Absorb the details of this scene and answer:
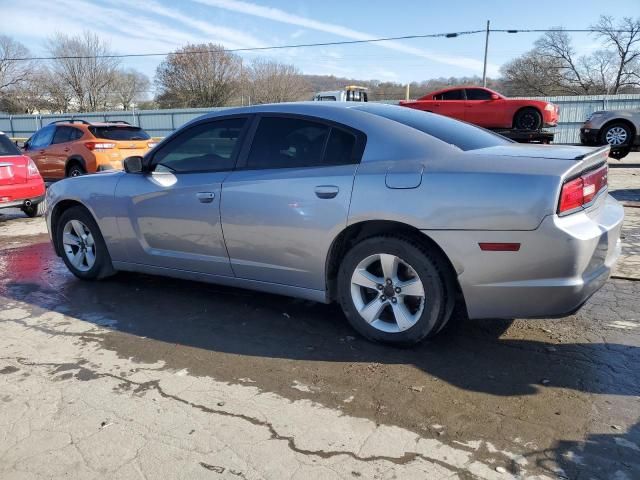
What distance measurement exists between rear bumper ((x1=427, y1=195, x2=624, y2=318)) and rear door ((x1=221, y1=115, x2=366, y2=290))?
2.46 feet

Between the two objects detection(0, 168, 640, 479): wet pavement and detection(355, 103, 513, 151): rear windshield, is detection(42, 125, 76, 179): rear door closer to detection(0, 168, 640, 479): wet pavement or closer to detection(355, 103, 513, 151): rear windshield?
detection(0, 168, 640, 479): wet pavement

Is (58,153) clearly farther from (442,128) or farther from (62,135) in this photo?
(442,128)

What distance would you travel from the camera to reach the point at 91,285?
5.14 metres

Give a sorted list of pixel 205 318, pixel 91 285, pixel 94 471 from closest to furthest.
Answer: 1. pixel 94 471
2. pixel 205 318
3. pixel 91 285

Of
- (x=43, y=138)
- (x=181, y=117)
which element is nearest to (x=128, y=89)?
(x=181, y=117)

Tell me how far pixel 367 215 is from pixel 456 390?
118 centimetres

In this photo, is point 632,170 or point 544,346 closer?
point 544,346

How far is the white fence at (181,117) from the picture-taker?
24672mm

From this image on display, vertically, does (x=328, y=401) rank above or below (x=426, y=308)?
below

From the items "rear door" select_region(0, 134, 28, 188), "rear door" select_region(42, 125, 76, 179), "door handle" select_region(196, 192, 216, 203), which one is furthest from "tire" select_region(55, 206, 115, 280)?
"rear door" select_region(42, 125, 76, 179)

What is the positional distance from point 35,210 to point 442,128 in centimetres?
808

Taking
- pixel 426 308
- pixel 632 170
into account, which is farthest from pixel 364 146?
pixel 632 170

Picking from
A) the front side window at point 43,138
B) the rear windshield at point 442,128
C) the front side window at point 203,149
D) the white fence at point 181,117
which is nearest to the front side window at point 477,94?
the white fence at point 181,117

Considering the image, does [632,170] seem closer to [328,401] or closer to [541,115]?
[541,115]
